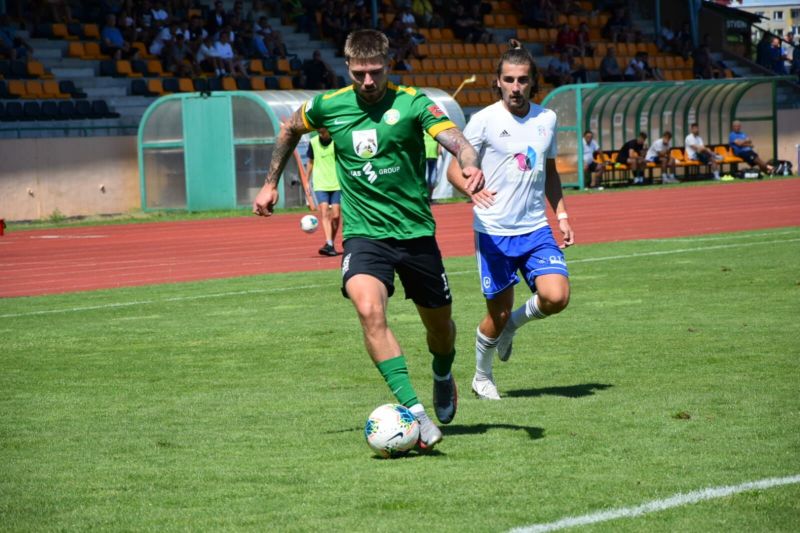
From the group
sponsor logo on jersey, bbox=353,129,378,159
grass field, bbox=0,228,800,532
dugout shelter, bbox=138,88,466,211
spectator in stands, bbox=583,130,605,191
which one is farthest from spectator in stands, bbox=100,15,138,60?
sponsor logo on jersey, bbox=353,129,378,159

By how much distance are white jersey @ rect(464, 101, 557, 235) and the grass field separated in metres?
1.10

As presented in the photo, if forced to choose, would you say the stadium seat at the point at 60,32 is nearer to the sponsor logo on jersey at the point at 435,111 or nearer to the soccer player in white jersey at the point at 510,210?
the soccer player in white jersey at the point at 510,210

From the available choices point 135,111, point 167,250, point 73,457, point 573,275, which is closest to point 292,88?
point 135,111

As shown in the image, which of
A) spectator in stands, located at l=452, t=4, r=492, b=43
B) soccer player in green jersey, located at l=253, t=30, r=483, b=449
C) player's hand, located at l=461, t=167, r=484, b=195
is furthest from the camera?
spectator in stands, located at l=452, t=4, r=492, b=43

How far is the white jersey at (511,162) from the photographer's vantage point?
8711 mm

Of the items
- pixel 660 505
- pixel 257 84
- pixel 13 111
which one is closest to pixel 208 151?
pixel 257 84

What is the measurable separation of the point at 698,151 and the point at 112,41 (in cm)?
1743

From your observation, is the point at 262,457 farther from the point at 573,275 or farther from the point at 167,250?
the point at 167,250

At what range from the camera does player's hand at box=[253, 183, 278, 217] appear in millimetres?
7445

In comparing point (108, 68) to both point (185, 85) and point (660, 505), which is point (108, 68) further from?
point (660, 505)

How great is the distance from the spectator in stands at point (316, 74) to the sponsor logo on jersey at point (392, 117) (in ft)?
97.0

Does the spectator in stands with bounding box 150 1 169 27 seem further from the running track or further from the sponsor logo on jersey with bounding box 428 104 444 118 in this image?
the sponsor logo on jersey with bounding box 428 104 444 118

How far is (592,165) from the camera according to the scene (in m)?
38.1

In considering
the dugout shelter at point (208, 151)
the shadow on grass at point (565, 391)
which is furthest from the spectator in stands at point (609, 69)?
the shadow on grass at point (565, 391)
